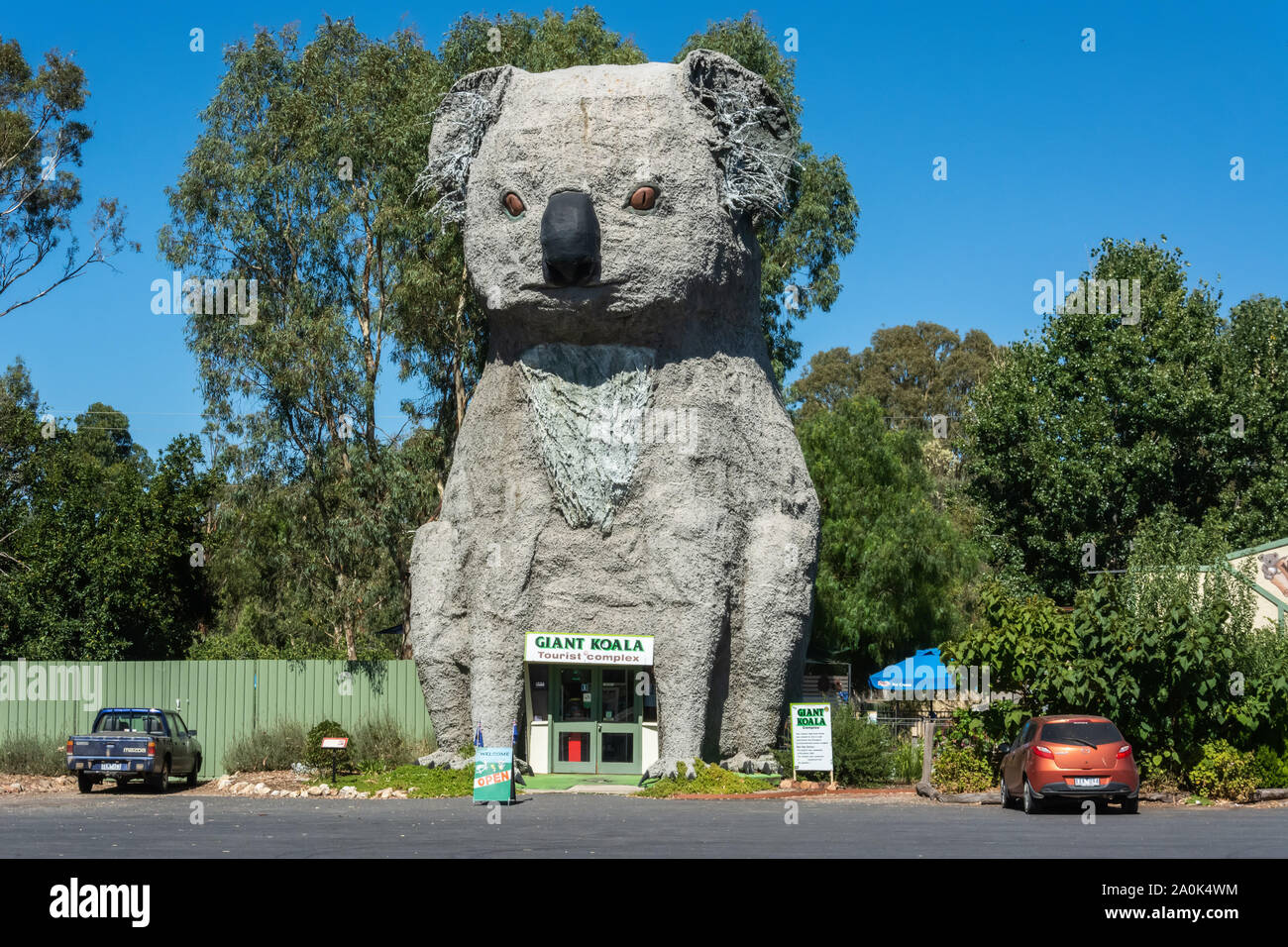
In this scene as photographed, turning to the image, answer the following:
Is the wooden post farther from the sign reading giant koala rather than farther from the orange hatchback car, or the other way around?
the orange hatchback car

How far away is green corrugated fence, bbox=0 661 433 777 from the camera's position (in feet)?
89.8

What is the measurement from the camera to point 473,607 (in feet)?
74.0

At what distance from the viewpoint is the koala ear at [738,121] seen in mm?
22062

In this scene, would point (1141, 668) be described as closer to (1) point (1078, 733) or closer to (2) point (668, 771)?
(1) point (1078, 733)

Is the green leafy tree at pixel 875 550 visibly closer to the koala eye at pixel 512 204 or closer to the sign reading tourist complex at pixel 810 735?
the sign reading tourist complex at pixel 810 735

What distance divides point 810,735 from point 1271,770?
267 inches

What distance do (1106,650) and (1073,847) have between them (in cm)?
812

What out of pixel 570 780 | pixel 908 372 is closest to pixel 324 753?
pixel 570 780

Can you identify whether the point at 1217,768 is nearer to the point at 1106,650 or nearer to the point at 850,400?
the point at 1106,650

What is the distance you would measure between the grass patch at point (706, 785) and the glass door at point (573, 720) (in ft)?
9.83

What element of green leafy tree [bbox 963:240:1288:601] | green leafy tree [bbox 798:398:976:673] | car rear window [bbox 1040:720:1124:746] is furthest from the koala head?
green leafy tree [bbox 798:398:976:673]

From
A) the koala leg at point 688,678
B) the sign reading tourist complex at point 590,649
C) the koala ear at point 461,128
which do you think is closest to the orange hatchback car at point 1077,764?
the koala leg at point 688,678

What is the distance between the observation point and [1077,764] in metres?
17.2

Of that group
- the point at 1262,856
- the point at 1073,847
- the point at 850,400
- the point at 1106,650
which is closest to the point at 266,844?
the point at 1073,847
